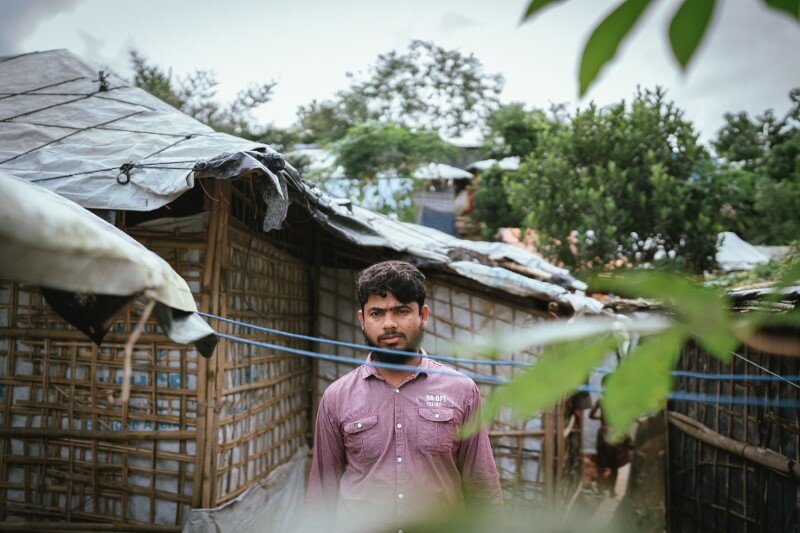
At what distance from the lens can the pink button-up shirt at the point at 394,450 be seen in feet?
7.21

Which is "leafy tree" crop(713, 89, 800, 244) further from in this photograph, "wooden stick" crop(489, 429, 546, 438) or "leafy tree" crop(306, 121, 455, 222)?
"leafy tree" crop(306, 121, 455, 222)

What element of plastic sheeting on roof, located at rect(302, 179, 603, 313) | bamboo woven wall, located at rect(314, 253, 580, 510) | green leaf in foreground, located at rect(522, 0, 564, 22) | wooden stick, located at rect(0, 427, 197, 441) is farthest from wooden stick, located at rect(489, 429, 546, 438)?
green leaf in foreground, located at rect(522, 0, 564, 22)

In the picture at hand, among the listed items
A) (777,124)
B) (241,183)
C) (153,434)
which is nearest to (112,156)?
(241,183)

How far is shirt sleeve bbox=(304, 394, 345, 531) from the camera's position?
2.29 m

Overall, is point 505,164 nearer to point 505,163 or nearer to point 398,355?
point 505,163

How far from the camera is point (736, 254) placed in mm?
12453

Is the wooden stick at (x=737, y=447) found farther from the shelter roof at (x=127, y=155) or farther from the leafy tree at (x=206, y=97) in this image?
the leafy tree at (x=206, y=97)

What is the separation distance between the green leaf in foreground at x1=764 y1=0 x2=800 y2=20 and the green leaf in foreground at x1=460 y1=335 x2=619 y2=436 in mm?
251

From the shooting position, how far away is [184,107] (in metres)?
9.64

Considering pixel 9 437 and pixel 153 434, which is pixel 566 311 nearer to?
pixel 153 434

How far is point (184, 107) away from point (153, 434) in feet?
23.6

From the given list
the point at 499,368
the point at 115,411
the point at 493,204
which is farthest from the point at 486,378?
the point at 493,204

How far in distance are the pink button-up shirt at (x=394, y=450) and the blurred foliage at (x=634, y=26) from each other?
71.7 inches

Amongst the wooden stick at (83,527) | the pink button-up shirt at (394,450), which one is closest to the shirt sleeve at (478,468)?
the pink button-up shirt at (394,450)
